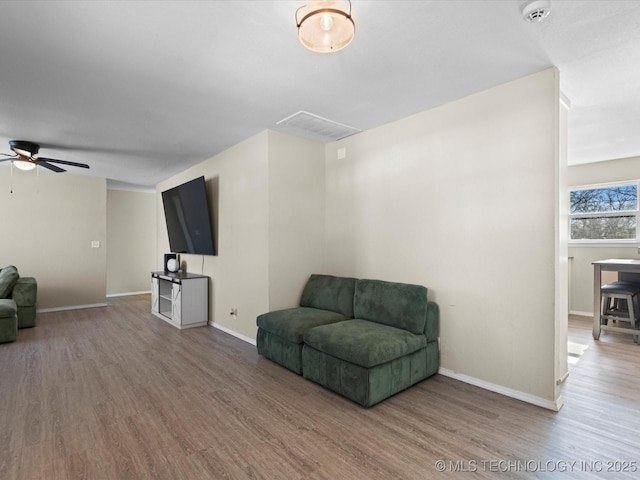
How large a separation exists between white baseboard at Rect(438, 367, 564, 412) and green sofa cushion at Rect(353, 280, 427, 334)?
1.82ft

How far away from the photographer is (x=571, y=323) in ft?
16.2

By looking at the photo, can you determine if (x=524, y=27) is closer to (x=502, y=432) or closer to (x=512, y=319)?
(x=512, y=319)

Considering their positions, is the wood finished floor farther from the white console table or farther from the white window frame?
the white window frame

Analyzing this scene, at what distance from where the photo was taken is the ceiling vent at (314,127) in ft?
11.3

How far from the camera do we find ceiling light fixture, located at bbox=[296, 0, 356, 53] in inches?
61.6

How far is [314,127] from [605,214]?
4.99m

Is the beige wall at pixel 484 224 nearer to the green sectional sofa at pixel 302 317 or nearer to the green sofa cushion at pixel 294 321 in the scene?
the green sectional sofa at pixel 302 317

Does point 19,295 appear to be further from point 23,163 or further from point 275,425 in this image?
point 275,425

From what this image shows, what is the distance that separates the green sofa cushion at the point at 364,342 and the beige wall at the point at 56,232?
17.9 feet

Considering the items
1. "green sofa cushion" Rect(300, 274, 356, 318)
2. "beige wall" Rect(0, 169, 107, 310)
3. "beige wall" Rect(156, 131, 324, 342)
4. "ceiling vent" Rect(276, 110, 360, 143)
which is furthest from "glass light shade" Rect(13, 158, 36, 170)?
"green sofa cushion" Rect(300, 274, 356, 318)

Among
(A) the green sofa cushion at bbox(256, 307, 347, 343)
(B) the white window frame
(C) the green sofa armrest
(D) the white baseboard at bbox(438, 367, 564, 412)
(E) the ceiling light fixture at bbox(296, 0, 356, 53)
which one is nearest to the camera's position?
(E) the ceiling light fixture at bbox(296, 0, 356, 53)

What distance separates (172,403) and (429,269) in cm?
252

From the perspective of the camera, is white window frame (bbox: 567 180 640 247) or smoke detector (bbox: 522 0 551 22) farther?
white window frame (bbox: 567 180 640 247)

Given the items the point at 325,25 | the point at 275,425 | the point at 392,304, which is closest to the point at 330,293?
the point at 392,304
